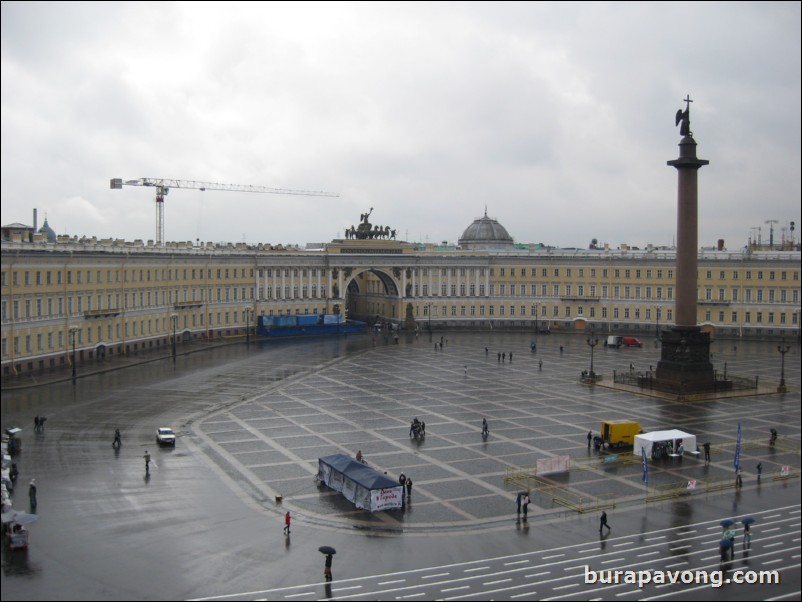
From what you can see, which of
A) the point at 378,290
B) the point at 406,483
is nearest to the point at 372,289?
the point at 378,290

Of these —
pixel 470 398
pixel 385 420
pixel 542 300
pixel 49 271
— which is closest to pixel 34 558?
pixel 385 420

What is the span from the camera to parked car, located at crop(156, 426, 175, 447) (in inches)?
1686

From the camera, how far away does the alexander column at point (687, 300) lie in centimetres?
6000

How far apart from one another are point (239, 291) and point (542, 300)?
136 feet

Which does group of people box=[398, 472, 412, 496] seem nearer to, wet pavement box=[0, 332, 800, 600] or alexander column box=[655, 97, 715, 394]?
wet pavement box=[0, 332, 800, 600]

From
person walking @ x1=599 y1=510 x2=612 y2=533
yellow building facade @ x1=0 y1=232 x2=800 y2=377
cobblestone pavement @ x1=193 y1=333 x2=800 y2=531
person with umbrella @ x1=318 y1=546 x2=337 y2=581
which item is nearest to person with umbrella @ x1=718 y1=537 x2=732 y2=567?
cobblestone pavement @ x1=193 y1=333 x2=800 y2=531

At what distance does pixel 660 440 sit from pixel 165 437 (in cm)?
2616

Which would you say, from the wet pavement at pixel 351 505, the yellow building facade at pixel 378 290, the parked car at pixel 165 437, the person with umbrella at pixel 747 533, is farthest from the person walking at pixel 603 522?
the yellow building facade at pixel 378 290

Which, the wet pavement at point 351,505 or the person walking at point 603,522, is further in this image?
the person walking at point 603,522

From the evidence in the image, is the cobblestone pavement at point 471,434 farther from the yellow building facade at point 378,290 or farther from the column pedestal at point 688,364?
the yellow building facade at point 378,290

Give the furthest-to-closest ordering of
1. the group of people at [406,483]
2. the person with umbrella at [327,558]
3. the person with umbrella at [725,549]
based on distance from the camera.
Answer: the group of people at [406,483] < the person with umbrella at [725,549] < the person with umbrella at [327,558]

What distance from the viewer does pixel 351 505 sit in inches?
1352

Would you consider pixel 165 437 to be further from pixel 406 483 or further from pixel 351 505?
pixel 406 483

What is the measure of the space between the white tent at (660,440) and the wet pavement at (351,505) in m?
1.37
